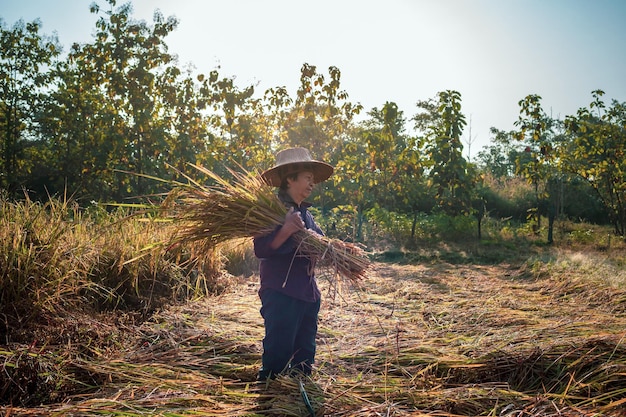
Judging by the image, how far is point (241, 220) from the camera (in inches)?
98.4

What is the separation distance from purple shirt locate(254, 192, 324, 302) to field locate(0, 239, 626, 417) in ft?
0.50

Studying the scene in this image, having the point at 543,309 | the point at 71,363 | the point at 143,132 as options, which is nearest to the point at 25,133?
the point at 143,132

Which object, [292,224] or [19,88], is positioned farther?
[19,88]

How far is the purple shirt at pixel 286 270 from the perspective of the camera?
94.3 inches

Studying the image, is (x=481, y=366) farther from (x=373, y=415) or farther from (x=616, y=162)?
(x=616, y=162)

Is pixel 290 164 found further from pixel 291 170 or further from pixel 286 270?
pixel 286 270

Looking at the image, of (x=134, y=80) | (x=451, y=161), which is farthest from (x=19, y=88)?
(x=451, y=161)

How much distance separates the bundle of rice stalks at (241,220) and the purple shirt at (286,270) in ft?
0.16

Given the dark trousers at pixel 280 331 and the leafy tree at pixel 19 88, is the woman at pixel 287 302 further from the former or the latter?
the leafy tree at pixel 19 88

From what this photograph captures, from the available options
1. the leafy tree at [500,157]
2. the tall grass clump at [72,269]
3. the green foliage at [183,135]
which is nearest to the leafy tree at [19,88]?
the green foliage at [183,135]

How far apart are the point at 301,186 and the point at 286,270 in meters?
0.52

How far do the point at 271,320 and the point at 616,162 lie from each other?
9.51 metres

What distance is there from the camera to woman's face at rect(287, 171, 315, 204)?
268 cm

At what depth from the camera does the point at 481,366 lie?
101 inches
